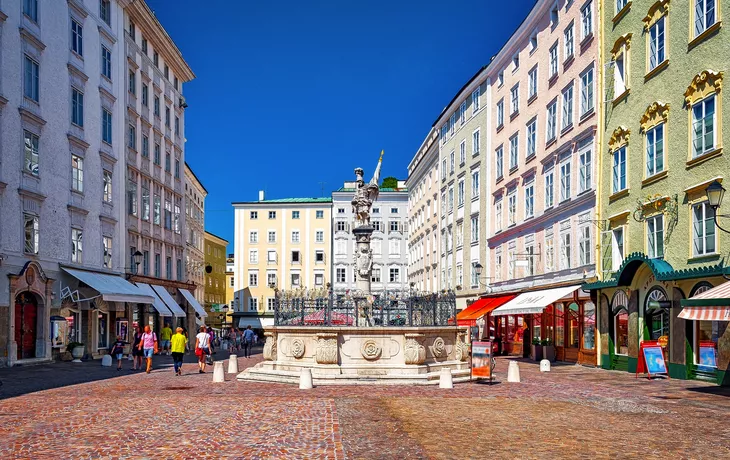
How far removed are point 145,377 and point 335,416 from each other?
12650mm

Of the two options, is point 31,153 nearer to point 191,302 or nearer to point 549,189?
point 191,302

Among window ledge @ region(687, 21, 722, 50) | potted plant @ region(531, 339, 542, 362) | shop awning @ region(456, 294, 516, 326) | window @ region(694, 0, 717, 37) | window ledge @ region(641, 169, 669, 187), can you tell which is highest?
window @ region(694, 0, 717, 37)

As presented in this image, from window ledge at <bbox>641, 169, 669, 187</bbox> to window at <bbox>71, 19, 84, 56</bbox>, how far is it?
28031 millimetres

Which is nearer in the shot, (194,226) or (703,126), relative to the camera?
(703,126)

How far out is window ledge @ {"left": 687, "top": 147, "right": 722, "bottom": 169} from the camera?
70.3 ft

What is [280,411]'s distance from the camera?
15688 millimetres

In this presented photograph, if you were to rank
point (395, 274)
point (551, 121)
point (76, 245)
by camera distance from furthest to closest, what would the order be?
point (395, 274)
point (76, 245)
point (551, 121)

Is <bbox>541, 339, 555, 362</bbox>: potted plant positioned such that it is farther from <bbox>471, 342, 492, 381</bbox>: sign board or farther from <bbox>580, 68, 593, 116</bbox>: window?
<bbox>471, 342, 492, 381</bbox>: sign board

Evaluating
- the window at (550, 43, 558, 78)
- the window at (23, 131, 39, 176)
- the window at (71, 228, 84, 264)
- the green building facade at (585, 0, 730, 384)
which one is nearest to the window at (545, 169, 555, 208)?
the window at (550, 43, 558, 78)

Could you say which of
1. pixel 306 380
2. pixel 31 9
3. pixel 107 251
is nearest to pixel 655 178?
pixel 306 380

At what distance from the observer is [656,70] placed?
25500 millimetres

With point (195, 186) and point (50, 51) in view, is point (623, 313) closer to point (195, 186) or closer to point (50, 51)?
point (50, 51)

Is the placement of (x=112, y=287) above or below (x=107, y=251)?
below

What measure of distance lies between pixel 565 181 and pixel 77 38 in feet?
84.3
